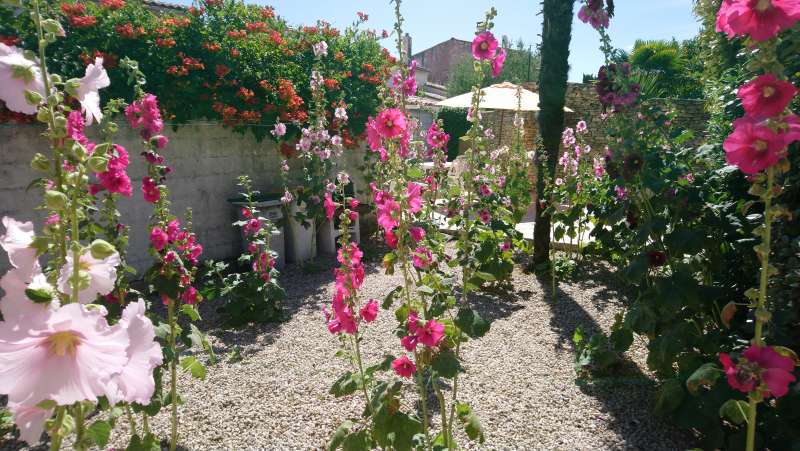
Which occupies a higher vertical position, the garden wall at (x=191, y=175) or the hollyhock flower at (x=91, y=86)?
the hollyhock flower at (x=91, y=86)

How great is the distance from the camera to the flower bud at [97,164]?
96 cm

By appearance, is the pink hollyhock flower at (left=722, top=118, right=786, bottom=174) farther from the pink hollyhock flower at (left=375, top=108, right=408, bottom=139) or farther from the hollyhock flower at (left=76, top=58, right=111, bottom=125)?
the hollyhock flower at (left=76, top=58, right=111, bottom=125)

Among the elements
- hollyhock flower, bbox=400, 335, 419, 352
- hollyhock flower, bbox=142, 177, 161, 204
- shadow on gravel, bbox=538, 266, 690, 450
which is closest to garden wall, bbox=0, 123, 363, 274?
hollyhock flower, bbox=142, 177, 161, 204

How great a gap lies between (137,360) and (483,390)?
2.49 metres

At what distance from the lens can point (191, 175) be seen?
546 cm

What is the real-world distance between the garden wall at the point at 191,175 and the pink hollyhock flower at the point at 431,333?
166 inches

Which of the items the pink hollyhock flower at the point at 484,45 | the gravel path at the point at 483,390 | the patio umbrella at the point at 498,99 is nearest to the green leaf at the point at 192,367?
the gravel path at the point at 483,390

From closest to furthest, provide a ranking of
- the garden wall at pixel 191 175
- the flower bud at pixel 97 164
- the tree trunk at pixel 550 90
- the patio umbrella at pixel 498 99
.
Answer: the flower bud at pixel 97 164, the garden wall at pixel 191 175, the tree trunk at pixel 550 90, the patio umbrella at pixel 498 99

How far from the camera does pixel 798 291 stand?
191 centimetres

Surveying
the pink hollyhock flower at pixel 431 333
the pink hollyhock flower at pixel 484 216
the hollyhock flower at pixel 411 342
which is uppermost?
the pink hollyhock flower at pixel 484 216

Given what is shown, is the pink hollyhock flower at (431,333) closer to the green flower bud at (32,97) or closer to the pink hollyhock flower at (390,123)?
the pink hollyhock flower at (390,123)

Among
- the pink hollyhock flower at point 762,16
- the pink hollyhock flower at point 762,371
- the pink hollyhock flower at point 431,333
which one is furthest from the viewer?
the pink hollyhock flower at point 431,333

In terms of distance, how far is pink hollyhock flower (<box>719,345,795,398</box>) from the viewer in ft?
4.40

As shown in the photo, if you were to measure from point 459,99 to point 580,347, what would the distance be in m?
5.70
